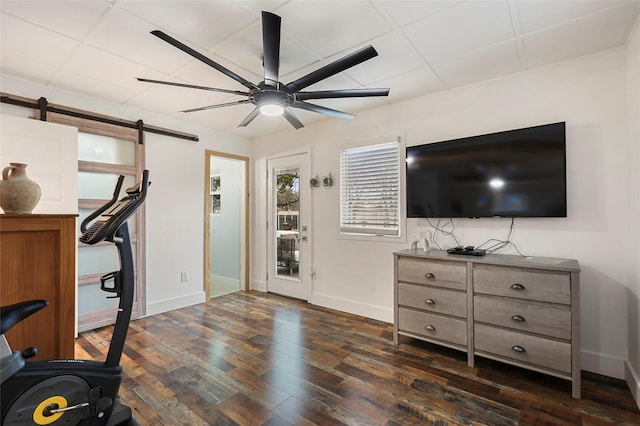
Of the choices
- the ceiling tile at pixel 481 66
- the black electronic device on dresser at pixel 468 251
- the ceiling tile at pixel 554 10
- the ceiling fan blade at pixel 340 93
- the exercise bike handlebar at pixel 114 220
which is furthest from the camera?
the black electronic device on dresser at pixel 468 251

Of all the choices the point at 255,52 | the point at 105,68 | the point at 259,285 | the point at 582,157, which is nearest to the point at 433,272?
the point at 582,157

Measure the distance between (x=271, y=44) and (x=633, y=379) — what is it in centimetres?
332

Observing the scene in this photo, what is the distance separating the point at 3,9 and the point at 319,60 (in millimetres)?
2119

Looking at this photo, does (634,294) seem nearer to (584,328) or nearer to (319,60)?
(584,328)

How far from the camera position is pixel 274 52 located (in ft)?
5.97

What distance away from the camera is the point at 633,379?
2.08 m

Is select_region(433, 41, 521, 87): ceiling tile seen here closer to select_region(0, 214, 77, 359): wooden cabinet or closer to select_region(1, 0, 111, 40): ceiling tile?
select_region(1, 0, 111, 40): ceiling tile

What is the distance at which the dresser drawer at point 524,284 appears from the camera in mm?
2118

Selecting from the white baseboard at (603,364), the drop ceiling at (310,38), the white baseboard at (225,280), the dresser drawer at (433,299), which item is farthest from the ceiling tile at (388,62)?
the white baseboard at (225,280)

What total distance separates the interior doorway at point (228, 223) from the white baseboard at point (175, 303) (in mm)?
193

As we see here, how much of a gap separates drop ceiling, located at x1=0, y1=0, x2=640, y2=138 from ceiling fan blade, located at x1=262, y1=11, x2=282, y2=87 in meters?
0.30

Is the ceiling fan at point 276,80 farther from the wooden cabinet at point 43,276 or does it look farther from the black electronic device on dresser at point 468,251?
the black electronic device on dresser at point 468,251

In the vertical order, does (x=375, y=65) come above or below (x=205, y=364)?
above

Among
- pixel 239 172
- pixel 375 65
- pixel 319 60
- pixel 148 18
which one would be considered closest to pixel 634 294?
pixel 375 65
